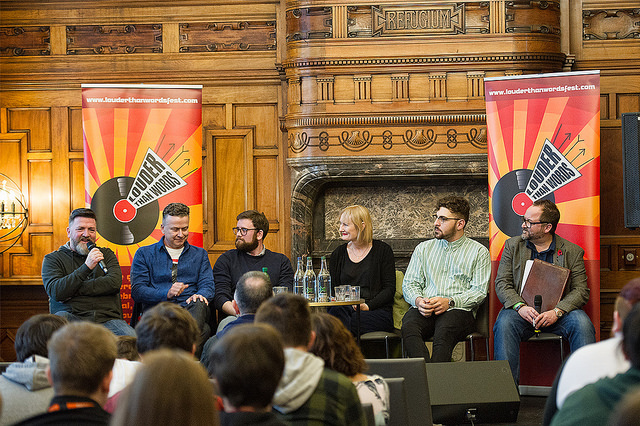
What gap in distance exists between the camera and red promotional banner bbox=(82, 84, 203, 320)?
584 centimetres

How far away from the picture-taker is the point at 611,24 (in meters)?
6.33

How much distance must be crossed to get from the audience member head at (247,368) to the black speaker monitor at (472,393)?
2.43 meters

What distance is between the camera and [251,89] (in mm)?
6574

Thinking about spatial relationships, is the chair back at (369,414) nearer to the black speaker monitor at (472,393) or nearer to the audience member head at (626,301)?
the audience member head at (626,301)

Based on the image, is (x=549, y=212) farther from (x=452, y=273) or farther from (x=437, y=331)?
(x=437, y=331)

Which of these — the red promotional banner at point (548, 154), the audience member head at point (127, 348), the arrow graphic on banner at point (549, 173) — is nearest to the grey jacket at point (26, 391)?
the audience member head at point (127, 348)

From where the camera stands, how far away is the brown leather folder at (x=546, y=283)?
5.01 meters

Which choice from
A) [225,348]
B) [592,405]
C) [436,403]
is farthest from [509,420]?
[225,348]

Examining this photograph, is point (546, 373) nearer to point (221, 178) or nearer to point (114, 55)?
point (221, 178)

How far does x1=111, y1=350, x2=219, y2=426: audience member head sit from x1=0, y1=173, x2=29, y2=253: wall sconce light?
211 inches

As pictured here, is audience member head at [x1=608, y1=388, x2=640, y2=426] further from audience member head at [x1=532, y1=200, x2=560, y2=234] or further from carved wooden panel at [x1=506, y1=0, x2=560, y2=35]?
carved wooden panel at [x1=506, y1=0, x2=560, y2=35]

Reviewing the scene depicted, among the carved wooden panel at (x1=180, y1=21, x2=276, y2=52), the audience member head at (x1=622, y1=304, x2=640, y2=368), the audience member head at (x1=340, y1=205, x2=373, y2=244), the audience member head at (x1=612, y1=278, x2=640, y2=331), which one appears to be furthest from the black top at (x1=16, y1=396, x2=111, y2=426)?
the carved wooden panel at (x1=180, y1=21, x2=276, y2=52)

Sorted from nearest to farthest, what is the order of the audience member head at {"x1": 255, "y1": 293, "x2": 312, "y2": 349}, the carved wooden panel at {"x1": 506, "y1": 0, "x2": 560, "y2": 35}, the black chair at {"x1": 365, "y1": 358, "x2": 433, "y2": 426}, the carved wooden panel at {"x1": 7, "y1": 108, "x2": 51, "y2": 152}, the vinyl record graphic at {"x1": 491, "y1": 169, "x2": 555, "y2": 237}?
1. the audience member head at {"x1": 255, "y1": 293, "x2": 312, "y2": 349}
2. the black chair at {"x1": 365, "y1": 358, "x2": 433, "y2": 426}
3. the vinyl record graphic at {"x1": 491, "y1": 169, "x2": 555, "y2": 237}
4. the carved wooden panel at {"x1": 506, "y1": 0, "x2": 560, "y2": 35}
5. the carved wooden panel at {"x1": 7, "y1": 108, "x2": 51, "y2": 152}

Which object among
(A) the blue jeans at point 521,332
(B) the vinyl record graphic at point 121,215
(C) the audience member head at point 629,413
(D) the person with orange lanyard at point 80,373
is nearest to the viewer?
(C) the audience member head at point 629,413
